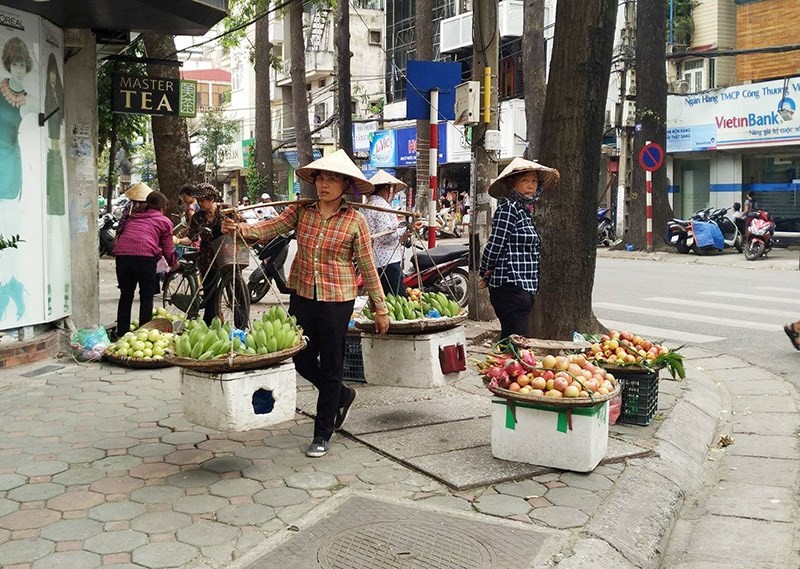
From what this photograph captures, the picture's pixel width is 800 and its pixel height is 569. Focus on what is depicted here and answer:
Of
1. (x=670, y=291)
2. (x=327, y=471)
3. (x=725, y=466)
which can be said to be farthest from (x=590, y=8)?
(x=670, y=291)

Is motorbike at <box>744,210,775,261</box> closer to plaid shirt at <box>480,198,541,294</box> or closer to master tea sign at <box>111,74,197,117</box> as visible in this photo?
master tea sign at <box>111,74,197,117</box>

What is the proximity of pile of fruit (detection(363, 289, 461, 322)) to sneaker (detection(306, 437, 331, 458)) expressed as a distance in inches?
37.6

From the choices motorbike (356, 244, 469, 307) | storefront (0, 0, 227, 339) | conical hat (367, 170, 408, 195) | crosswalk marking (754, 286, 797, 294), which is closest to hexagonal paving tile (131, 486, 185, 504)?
storefront (0, 0, 227, 339)

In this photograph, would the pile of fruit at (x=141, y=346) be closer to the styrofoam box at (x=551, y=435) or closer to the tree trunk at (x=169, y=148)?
the styrofoam box at (x=551, y=435)

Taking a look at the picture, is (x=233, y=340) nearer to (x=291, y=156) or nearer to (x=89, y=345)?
(x=89, y=345)

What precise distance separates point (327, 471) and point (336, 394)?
53 centimetres

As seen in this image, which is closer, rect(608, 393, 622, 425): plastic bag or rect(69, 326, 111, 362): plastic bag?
rect(608, 393, 622, 425): plastic bag

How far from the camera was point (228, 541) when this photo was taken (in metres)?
3.98

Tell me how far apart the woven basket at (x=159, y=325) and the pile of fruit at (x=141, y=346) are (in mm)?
286

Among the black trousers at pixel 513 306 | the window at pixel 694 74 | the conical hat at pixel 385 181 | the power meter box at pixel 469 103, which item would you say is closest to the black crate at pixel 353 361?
the black trousers at pixel 513 306

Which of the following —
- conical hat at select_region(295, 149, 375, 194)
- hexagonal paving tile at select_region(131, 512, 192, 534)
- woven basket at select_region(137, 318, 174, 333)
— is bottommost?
hexagonal paving tile at select_region(131, 512, 192, 534)

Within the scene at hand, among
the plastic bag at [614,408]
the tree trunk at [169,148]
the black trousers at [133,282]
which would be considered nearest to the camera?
the plastic bag at [614,408]

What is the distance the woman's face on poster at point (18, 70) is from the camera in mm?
7670

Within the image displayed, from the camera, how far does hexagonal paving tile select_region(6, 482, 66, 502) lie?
14.9 feet
